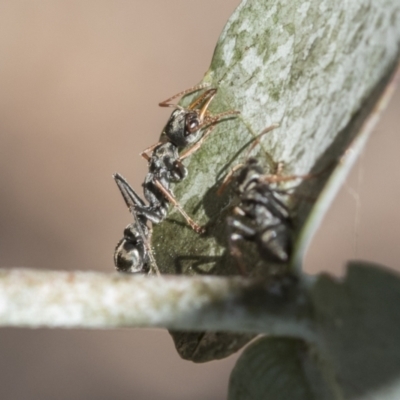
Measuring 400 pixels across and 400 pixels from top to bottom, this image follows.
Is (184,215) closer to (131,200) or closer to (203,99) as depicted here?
(203,99)

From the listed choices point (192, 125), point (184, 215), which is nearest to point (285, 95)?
point (184, 215)

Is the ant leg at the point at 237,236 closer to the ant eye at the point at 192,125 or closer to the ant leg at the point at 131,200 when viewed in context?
the ant eye at the point at 192,125

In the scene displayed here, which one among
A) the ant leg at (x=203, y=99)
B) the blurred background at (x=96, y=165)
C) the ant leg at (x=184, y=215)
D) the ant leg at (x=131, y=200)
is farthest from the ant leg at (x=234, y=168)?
the blurred background at (x=96, y=165)

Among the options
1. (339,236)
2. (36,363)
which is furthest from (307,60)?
(36,363)

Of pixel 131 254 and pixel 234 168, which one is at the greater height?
pixel 234 168

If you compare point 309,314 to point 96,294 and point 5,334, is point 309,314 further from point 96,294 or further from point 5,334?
point 5,334

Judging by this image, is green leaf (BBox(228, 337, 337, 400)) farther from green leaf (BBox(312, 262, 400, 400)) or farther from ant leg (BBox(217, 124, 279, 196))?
ant leg (BBox(217, 124, 279, 196))

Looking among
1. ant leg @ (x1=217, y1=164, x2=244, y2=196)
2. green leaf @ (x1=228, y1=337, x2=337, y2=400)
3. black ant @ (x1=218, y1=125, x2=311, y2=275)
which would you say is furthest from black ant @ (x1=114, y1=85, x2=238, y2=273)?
green leaf @ (x1=228, y1=337, x2=337, y2=400)
